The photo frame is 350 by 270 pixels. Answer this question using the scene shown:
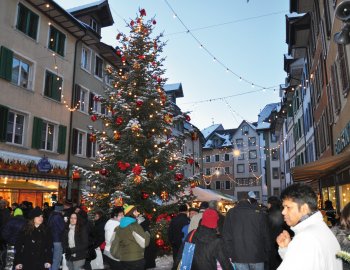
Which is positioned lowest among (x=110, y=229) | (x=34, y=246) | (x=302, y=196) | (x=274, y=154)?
(x=34, y=246)

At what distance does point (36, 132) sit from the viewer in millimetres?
19234

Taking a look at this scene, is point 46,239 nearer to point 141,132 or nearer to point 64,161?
point 141,132

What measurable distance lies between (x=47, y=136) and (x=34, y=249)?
1433cm

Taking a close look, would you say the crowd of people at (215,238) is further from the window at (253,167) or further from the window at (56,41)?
the window at (253,167)

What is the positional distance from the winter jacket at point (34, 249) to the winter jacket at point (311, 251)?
20.4 ft

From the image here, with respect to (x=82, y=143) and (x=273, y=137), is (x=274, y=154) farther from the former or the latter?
(x=82, y=143)

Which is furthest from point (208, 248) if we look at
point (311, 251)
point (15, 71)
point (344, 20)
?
point (15, 71)

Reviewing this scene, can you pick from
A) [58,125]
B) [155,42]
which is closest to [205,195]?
[155,42]

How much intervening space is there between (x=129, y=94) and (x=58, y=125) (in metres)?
8.41

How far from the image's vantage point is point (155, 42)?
1557cm

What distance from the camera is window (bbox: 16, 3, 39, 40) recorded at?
18.8 meters

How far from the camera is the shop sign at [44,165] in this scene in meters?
19.1

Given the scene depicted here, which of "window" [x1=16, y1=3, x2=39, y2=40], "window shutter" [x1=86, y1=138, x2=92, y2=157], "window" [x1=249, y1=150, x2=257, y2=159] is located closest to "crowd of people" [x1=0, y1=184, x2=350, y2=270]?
"window" [x1=16, y1=3, x2=39, y2=40]

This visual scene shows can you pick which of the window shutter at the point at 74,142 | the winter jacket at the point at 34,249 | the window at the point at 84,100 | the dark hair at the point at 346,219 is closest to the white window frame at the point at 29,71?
the window shutter at the point at 74,142
